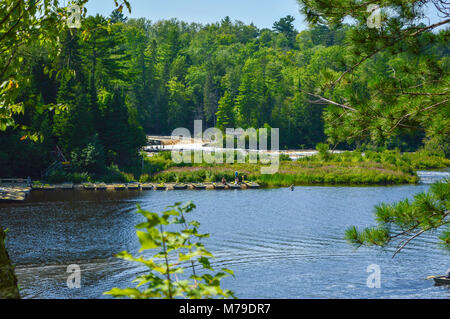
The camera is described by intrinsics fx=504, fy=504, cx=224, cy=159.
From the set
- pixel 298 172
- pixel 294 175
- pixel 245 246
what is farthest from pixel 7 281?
pixel 298 172

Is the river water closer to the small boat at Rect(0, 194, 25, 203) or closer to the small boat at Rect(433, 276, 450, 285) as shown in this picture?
the small boat at Rect(433, 276, 450, 285)

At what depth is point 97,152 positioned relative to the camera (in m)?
36.8

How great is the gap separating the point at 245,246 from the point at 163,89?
217ft

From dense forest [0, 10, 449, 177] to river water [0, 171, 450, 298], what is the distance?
4266 millimetres

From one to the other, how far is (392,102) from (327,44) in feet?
353

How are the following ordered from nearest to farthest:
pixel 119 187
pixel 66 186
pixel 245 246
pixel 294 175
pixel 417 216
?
pixel 417 216 → pixel 245 246 → pixel 66 186 → pixel 119 187 → pixel 294 175

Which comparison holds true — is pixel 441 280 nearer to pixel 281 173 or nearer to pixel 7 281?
pixel 7 281

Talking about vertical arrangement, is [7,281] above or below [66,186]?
above

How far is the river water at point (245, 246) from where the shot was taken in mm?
14289

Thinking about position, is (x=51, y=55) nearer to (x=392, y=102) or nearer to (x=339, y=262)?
(x=392, y=102)

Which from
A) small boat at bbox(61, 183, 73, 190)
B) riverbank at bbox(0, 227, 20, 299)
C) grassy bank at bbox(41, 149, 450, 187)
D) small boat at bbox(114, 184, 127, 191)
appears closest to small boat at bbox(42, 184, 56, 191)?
small boat at bbox(61, 183, 73, 190)

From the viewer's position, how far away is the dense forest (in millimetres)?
7609

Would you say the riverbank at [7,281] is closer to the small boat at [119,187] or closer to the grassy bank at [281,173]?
the small boat at [119,187]

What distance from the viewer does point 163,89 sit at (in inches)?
3255
